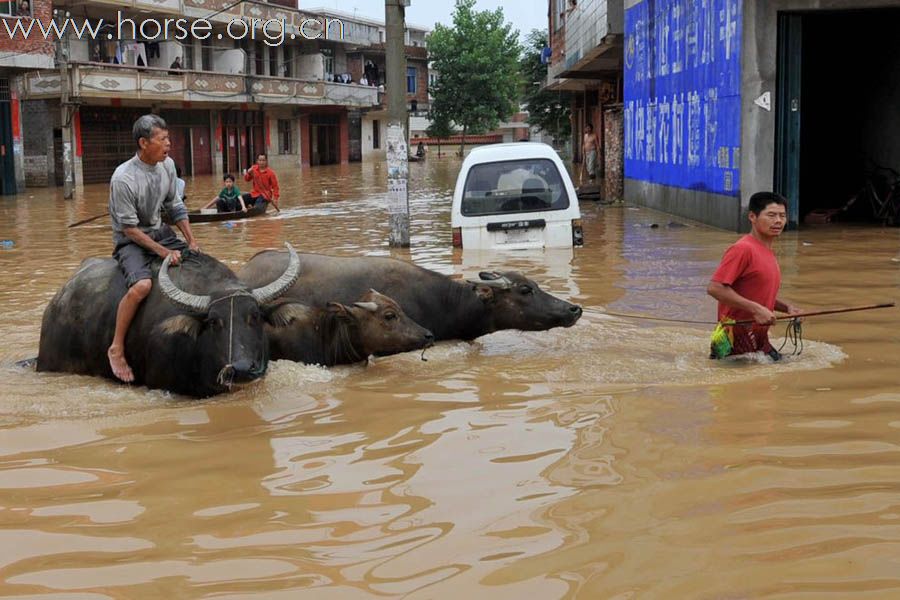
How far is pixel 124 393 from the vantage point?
691 cm

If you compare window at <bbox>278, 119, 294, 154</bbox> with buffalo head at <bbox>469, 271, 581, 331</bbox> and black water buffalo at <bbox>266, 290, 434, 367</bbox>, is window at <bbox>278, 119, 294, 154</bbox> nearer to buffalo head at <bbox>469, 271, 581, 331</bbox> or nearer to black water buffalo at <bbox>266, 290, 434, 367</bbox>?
buffalo head at <bbox>469, 271, 581, 331</bbox>

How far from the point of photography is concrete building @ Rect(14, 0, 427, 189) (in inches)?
1452

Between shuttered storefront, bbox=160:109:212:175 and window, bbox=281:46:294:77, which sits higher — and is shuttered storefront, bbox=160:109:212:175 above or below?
below

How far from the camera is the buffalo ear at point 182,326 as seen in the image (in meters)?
6.61

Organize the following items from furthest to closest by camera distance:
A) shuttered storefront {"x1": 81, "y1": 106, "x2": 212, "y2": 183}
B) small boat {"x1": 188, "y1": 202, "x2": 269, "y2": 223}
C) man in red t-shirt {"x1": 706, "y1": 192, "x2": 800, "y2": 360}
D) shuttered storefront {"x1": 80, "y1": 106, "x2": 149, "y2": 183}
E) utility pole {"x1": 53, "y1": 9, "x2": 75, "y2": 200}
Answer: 1. shuttered storefront {"x1": 81, "y1": 106, "x2": 212, "y2": 183}
2. shuttered storefront {"x1": 80, "y1": 106, "x2": 149, "y2": 183}
3. utility pole {"x1": 53, "y1": 9, "x2": 75, "y2": 200}
4. small boat {"x1": 188, "y1": 202, "x2": 269, "y2": 223}
5. man in red t-shirt {"x1": 706, "y1": 192, "x2": 800, "y2": 360}

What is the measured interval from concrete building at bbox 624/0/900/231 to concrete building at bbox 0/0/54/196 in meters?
19.2

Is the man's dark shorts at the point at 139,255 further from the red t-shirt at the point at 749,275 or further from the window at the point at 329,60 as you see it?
the window at the point at 329,60

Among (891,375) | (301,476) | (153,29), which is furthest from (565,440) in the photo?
(153,29)

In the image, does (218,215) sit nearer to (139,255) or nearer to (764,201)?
(139,255)

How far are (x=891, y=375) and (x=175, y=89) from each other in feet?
122

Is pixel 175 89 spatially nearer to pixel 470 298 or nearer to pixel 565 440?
pixel 470 298

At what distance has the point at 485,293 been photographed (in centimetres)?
837

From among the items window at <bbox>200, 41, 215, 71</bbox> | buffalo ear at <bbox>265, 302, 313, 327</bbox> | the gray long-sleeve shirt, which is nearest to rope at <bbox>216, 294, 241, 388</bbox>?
buffalo ear at <bbox>265, 302, 313, 327</bbox>

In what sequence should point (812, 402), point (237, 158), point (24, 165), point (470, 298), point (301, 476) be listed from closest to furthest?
point (301, 476) → point (812, 402) → point (470, 298) → point (24, 165) → point (237, 158)
